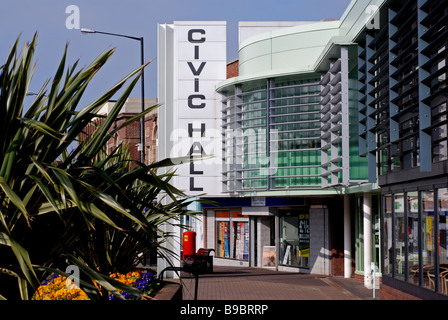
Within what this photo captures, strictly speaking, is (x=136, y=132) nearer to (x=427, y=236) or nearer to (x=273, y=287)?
(x=273, y=287)

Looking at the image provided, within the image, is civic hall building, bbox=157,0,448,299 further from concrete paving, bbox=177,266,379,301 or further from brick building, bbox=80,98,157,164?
brick building, bbox=80,98,157,164

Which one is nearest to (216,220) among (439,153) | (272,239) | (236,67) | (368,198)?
(272,239)

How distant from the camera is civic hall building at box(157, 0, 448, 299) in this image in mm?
14703

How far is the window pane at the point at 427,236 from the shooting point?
13969mm

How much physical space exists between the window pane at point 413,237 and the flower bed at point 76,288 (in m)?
5.27

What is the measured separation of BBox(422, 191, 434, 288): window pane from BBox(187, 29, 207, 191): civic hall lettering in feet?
48.0

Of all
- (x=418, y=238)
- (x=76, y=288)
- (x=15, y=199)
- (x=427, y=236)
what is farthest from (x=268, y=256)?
(x=15, y=199)

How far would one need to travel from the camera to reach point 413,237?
605 inches

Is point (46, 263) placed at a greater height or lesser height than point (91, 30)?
Answer: lesser

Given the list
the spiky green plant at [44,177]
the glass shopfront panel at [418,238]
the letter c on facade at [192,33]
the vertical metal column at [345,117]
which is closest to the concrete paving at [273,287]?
the vertical metal column at [345,117]

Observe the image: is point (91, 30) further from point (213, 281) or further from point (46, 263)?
point (46, 263)

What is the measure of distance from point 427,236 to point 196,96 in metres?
17.7
